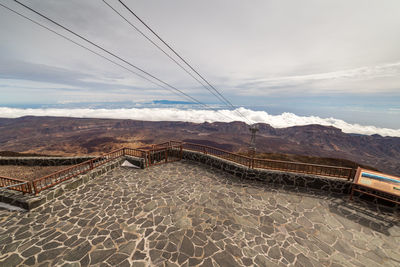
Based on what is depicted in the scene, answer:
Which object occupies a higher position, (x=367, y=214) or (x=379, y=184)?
(x=379, y=184)

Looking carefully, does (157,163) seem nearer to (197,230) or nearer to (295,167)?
(197,230)

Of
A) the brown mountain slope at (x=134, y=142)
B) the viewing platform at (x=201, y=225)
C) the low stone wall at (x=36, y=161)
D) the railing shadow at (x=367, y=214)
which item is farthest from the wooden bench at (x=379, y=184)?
the brown mountain slope at (x=134, y=142)

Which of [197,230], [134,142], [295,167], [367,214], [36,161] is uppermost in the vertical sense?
[295,167]

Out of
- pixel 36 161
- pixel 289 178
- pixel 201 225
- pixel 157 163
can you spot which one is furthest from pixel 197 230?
pixel 36 161

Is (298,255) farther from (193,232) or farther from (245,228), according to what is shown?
(193,232)

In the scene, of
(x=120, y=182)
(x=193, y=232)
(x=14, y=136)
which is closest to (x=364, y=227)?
(x=193, y=232)

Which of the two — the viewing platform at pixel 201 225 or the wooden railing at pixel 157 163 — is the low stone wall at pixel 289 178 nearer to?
the viewing platform at pixel 201 225

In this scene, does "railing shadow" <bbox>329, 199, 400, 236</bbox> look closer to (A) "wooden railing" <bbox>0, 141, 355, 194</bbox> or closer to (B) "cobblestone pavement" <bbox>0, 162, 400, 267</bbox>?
(B) "cobblestone pavement" <bbox>0, 162, 400, 267</bbox>
